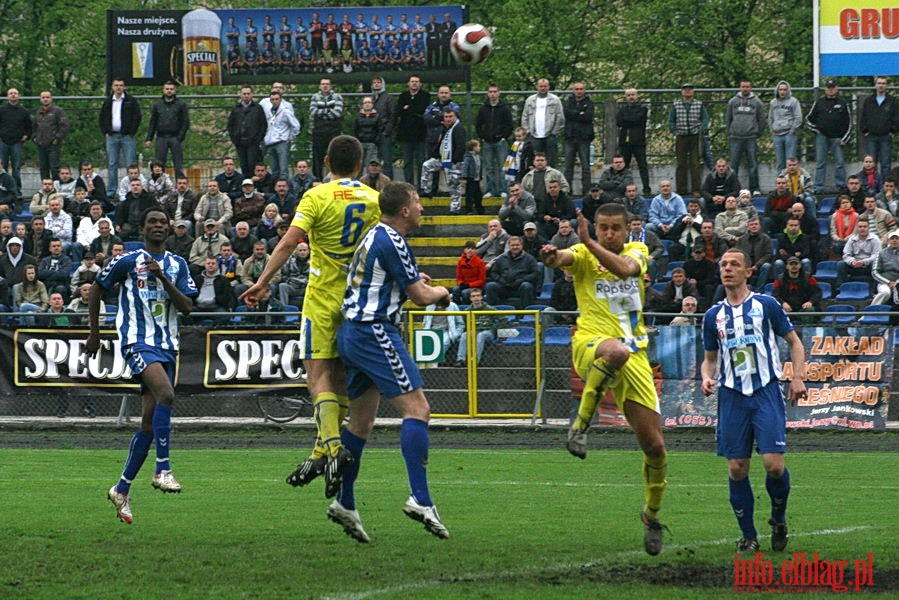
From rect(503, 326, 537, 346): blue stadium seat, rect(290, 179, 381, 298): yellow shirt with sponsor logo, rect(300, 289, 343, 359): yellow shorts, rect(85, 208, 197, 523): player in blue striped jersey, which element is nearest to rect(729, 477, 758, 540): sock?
rect(300, 289, 343, 359): yellow shorts

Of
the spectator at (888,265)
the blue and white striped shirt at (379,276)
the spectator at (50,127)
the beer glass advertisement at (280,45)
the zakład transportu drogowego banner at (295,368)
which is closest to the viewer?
the blue and white striped shirt at (379,276)

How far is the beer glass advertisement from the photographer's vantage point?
94.2ft

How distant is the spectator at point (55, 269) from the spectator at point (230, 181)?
3.26 meters

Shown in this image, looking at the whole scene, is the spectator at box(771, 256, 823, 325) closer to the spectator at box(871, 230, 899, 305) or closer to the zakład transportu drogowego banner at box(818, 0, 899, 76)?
the spectator at box(871, 230, 899, 305)

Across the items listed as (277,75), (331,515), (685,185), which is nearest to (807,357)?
(685,185)

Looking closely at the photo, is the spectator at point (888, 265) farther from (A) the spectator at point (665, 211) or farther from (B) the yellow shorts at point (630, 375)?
(B) the yellow shorts at point (630, 375)

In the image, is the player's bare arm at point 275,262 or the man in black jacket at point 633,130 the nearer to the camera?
the player's bare arm at point 275,262

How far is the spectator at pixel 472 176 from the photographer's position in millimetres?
26445

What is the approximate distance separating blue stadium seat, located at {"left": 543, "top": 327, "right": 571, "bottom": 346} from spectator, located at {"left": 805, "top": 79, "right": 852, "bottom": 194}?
26.1ft

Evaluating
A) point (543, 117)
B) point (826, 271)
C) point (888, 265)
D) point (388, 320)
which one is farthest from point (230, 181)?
point (388, 320)

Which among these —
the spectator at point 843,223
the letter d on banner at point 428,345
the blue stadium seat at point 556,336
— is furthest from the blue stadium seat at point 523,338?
the spectator at point 843,223

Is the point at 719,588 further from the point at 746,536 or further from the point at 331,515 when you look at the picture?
the point at 331,515

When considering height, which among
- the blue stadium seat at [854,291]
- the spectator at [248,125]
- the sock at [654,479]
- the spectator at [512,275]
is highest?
the spectator at [248,125]

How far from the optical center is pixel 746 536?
10.1 meters
